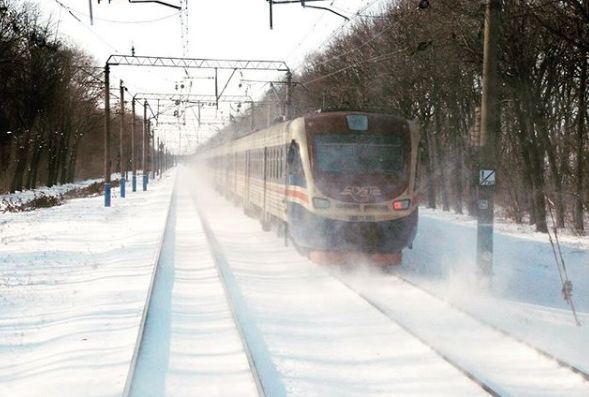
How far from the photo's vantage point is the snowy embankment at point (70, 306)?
627 cm

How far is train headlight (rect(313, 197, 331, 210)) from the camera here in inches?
464

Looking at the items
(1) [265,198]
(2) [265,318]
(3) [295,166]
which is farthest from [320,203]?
(1) [265,198]

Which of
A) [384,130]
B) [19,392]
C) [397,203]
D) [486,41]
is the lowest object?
[19,392]

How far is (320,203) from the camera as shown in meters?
11.8

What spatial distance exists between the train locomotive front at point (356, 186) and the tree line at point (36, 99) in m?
16.3

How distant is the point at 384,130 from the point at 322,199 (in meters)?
1.85

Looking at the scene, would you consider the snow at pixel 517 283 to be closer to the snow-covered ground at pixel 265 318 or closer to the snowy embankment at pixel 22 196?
the snow-covered ground at pixel 265 318

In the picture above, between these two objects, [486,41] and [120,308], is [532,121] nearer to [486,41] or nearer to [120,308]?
[486,41]

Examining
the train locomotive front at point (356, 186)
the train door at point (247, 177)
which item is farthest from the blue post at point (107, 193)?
the train locomotive front at point (356, 186)

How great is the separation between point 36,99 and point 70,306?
111ft

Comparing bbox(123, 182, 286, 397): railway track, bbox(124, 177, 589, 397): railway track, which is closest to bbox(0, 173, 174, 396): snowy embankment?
bbox(123, 182, 286, 397): railway track

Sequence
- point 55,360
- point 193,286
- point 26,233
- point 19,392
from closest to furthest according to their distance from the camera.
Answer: point 19,392, point 55,360, point 193,286, point 26,233

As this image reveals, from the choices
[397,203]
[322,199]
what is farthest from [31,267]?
[397,203]

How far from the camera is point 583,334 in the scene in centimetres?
805
